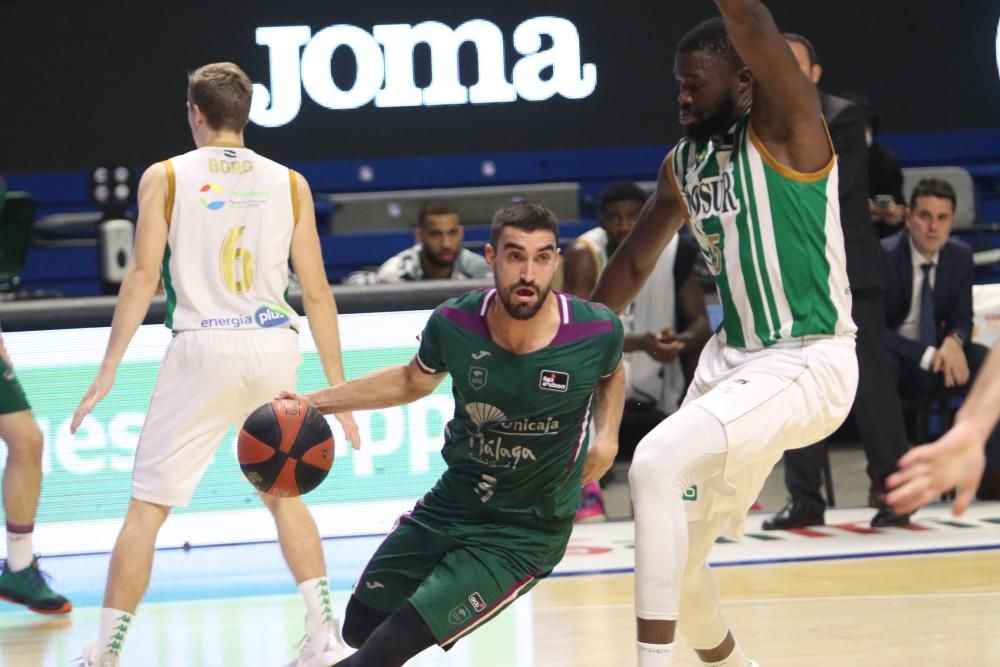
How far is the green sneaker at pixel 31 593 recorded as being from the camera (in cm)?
638

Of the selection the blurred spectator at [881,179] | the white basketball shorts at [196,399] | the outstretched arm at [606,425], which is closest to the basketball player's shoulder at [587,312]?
the outstretched arm at [606,425]

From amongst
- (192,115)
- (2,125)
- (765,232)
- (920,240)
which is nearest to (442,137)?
(2,125)

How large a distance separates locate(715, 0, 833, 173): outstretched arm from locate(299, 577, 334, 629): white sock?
2.11 m

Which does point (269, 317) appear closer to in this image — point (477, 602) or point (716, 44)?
point (477, 602)

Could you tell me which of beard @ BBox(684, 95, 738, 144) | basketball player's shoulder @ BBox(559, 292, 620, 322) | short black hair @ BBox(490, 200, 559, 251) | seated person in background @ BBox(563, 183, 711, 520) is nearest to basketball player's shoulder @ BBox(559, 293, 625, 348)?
basketball player's shoulder @ BBox(559, 292, 620, 322)

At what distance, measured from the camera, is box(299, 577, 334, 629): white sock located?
5305 millimetres

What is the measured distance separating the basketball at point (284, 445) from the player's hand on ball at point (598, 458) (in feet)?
2.39

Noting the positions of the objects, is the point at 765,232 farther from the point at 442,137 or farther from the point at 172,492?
the point at 442,137

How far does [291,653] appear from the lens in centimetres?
564

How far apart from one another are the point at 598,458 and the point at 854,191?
11.2 ft

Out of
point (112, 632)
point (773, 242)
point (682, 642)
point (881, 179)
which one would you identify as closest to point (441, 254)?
point (881, 179)

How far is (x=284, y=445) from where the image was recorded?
4.36 meters

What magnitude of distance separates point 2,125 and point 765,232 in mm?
8897

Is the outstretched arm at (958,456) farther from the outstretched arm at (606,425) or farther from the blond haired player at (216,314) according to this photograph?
the blond haired player at (216,314)
